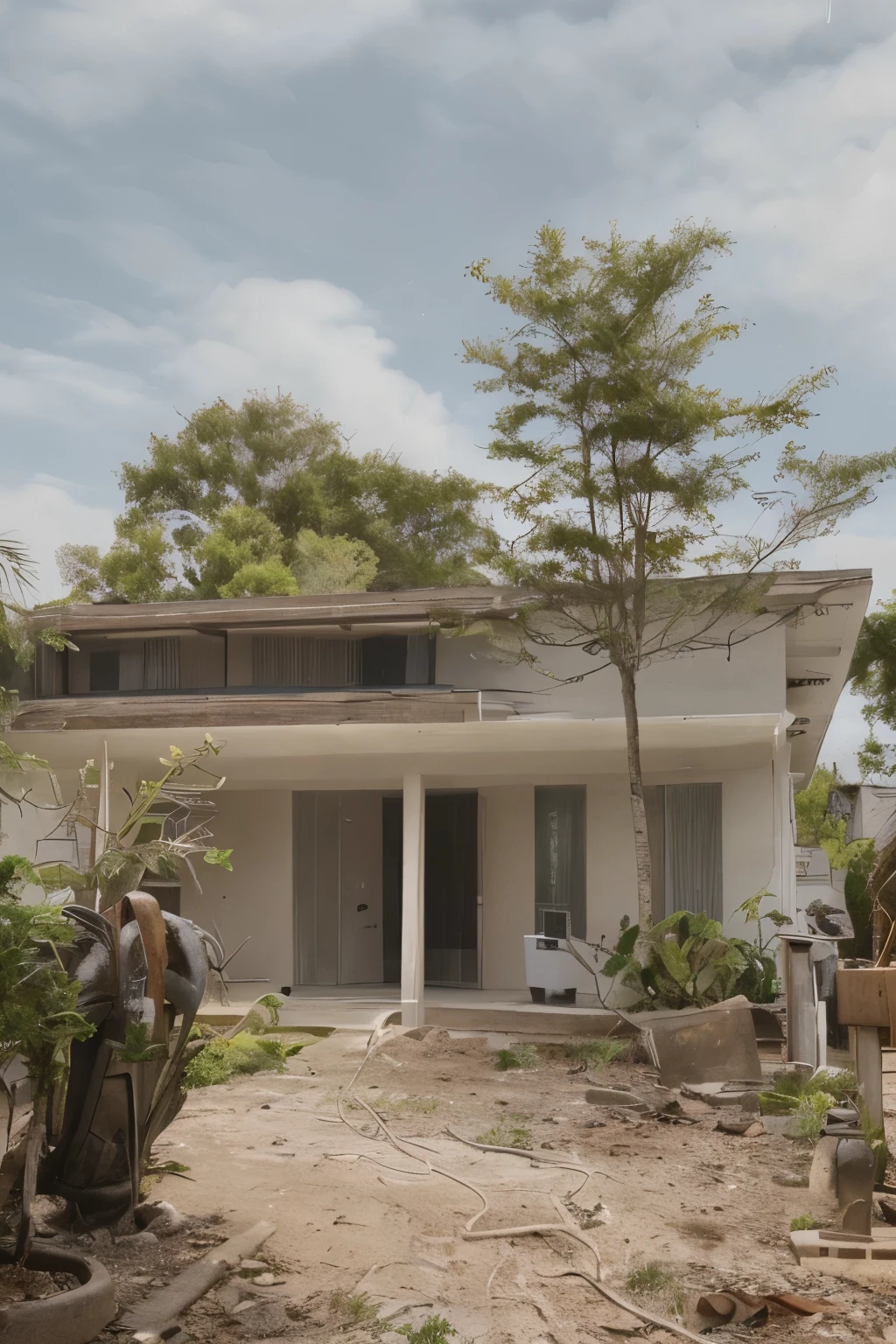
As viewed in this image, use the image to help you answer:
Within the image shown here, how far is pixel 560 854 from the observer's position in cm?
1428

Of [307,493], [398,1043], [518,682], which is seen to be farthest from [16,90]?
[307,493]

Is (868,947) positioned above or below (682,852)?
below

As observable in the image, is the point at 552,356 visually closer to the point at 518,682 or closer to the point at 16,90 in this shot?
the point at 518,682

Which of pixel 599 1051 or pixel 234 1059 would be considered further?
pixel 599 1051

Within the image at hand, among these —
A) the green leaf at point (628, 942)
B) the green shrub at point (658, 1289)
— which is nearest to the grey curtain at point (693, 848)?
the green leaf at point (628, 942)

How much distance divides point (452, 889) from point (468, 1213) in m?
8.82

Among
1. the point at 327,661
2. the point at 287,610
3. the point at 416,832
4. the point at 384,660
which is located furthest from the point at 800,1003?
the point at 327,661

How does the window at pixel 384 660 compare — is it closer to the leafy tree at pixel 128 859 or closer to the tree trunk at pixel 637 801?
the tree trunk at pixel 637 801

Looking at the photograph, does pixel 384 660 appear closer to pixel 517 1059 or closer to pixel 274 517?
pixel 517 1059

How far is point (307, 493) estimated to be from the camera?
33.8 metres

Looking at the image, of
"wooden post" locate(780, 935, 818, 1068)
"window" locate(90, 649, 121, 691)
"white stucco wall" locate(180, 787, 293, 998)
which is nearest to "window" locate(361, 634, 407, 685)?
"white stucco wall" locate(180, 787, 293, 998)

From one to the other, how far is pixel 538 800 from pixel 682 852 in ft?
6.32

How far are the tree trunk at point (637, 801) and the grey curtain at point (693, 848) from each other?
1.40 metres

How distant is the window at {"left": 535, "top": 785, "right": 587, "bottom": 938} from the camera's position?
14.1 m
